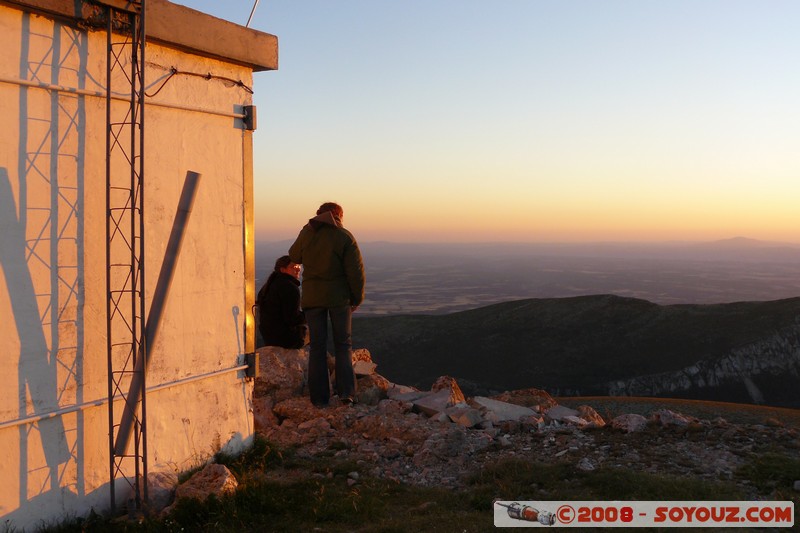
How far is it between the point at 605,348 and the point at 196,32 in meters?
19.2

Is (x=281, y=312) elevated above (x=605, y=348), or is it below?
above

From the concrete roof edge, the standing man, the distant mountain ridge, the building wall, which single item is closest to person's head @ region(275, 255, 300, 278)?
the standing man

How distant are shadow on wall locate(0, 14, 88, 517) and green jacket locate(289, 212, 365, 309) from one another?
3.00m

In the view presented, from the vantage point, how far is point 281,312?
29.3 feet

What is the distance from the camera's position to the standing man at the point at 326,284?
789cm

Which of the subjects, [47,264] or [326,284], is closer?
[47,264]

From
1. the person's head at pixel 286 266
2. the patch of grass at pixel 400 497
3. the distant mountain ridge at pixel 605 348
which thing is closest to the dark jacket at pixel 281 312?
the person's head at pixel 286 266

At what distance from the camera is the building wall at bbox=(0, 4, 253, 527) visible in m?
4.92

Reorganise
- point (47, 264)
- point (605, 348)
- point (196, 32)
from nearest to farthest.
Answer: point (47, 264)
point (196, 32)
point (605, 348)

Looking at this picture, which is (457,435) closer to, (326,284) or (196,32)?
(326,284)

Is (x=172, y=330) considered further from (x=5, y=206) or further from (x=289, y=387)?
(x=289, y=387)

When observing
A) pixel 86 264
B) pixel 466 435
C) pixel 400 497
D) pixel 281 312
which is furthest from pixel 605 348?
pixel 86 264

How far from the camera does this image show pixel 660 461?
646 centimetres

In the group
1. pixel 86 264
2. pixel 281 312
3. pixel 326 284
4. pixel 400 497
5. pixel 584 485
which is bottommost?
pixel 400 497
